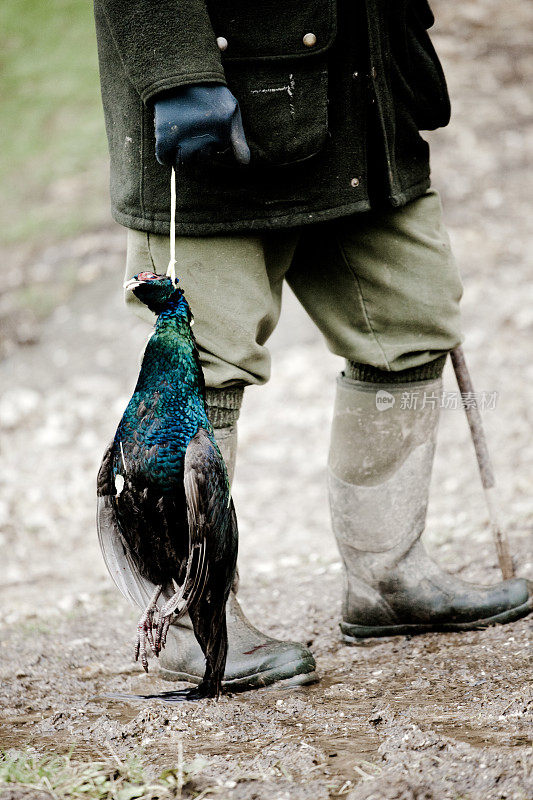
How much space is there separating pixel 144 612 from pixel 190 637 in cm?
46

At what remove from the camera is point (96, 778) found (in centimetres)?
174

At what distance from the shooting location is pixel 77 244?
23.9ft

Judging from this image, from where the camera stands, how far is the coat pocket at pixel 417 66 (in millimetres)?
2273

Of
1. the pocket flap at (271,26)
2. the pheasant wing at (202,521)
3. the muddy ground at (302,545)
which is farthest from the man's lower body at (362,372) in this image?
the pocket flap at (271,26)

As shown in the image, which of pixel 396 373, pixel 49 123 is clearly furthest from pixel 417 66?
pixel 49 123

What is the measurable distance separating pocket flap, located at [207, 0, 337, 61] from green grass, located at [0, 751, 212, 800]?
5.25 feet

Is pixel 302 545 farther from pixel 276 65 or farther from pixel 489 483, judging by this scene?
pixel 276 65

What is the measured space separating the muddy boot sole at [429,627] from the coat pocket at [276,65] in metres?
1.48

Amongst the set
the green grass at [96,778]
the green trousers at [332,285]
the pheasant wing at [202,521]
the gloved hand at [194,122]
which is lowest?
the green grass at [96,778]

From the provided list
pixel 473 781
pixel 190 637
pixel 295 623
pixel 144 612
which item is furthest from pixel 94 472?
pixel 473 781

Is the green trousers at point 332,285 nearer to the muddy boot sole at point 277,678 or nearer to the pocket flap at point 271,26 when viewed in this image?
the pocket flap at point 271,26

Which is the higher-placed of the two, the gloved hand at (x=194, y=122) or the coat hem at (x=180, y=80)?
the coat hem at (x=180, y=80)

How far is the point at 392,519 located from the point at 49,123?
7870mm

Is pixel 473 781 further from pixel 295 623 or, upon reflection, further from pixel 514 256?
pixel 514 256
